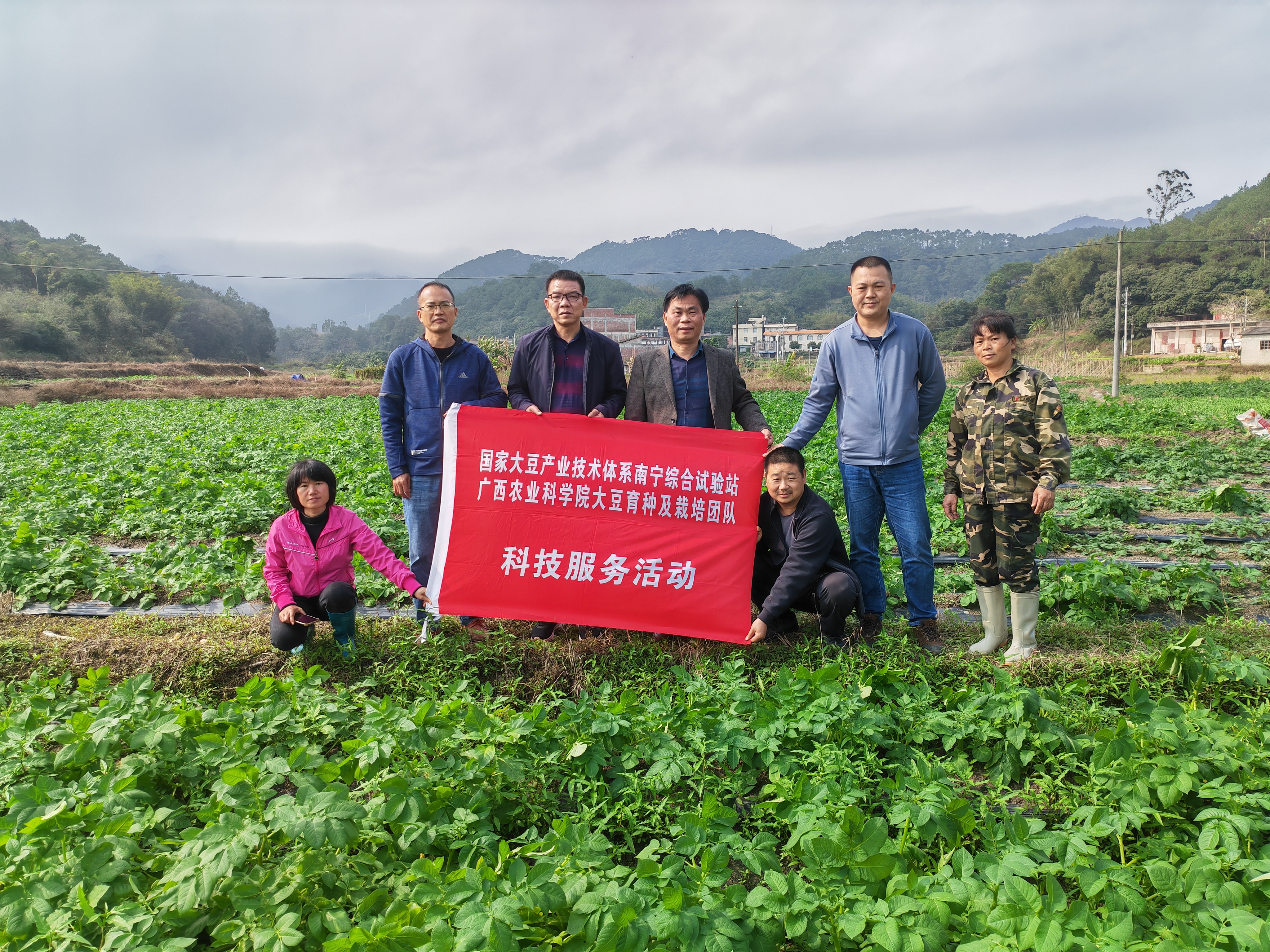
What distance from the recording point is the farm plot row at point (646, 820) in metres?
1.97

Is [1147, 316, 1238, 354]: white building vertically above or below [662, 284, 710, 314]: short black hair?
above

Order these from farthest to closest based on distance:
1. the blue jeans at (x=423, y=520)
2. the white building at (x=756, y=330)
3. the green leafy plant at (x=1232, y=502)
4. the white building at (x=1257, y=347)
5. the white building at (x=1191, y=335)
Result: 1. the white building at (x=756, y=330)
2. the white building at (x=1191, y=335)
3. the white building at (x=1257, y=347)
4. the green leafy plant at (x=1232, y=502)
5. the blue jeans at (x=423, y=520)

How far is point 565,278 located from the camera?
13.9ft

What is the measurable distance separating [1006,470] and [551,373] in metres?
2.74

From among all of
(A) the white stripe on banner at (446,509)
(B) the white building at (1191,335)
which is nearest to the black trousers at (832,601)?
(A) the white stripe on banner at (446,509)

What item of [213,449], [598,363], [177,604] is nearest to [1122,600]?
[598,363]

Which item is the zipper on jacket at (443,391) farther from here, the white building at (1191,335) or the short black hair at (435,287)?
the white building at (1191,335)

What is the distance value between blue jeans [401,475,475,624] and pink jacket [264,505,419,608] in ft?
1.03

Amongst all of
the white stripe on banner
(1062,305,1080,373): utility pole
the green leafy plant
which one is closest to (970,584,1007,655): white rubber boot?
the white stripe on banner

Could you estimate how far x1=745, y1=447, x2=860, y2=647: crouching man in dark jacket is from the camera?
399 centimetres

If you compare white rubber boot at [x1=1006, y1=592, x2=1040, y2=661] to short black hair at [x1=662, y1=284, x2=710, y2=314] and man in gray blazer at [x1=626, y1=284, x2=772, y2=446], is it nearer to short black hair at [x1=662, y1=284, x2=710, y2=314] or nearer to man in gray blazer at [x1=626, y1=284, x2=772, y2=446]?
man in gray blazer at [x1=626, y1=284, x2=772, y2=446]

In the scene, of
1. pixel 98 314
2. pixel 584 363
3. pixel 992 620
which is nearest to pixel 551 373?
pixel 584 363

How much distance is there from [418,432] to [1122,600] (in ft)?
15.8

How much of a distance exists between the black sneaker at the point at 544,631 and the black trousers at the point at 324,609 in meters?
1.09
